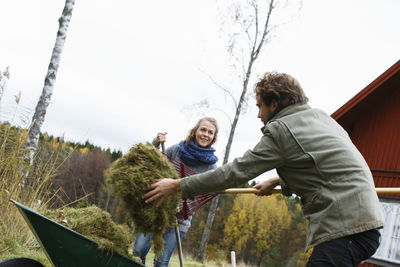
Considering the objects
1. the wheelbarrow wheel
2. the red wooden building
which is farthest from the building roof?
the wheelbarrow wheel

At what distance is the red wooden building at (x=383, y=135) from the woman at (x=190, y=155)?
15.5 ft

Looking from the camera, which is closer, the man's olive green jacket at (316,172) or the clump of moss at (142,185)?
the man's olive green jacket at (316,172)

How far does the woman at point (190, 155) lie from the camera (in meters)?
3.63

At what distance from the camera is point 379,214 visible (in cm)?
189

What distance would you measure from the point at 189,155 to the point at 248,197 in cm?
4376

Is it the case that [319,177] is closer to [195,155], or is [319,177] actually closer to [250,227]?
[195,155]

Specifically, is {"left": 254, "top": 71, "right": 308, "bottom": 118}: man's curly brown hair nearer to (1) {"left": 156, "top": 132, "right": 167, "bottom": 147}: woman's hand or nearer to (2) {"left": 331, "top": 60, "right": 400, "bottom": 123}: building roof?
(1) {"left": 156, "top": 132, "right": 167, "bottom": 147}: woman's hand

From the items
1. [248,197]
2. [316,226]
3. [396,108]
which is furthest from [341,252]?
[248,197]

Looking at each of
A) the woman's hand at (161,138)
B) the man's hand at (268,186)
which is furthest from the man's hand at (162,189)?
the woman's hand at (161,138)

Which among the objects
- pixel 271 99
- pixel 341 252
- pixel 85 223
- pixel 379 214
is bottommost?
pixel 85 223

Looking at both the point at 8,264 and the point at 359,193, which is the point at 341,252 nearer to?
the point at 359,193

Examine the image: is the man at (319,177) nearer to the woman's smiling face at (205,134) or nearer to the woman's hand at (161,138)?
the woman's hand at (161,138)

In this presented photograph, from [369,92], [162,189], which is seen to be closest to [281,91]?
[162,189]

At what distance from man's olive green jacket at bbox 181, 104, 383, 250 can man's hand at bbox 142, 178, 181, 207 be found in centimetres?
19
